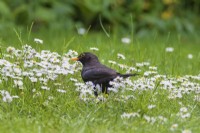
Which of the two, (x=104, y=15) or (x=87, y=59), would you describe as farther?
(x=104, y=15)

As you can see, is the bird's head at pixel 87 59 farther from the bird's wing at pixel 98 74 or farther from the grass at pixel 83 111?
the bird's wing at pixel 98 74

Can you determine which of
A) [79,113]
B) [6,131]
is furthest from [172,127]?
[6,131]

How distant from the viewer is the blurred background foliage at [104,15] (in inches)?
405

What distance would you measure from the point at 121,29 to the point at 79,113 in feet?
19.3

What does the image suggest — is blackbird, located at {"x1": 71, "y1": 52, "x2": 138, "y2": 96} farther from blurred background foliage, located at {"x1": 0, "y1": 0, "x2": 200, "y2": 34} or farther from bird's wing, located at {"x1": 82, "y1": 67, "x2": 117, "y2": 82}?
blurred background foliage, located at {"x1": 0, "y1": 0, "x2": 200, "y2": 34}

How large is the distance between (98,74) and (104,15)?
17.4ft

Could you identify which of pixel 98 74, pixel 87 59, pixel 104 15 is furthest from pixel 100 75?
pixel 104 15

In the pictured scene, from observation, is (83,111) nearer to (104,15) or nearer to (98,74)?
(98,74)

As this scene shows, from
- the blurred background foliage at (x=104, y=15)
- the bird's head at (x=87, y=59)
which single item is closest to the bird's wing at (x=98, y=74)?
the bird's head at (x=87, y=59)

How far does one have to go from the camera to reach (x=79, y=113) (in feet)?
16.5

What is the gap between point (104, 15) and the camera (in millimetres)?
10703

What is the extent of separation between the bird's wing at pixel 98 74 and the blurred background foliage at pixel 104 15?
4423 millimetres

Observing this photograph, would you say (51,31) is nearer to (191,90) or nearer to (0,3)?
(0,3)

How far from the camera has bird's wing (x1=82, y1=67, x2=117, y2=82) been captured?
543 cm
